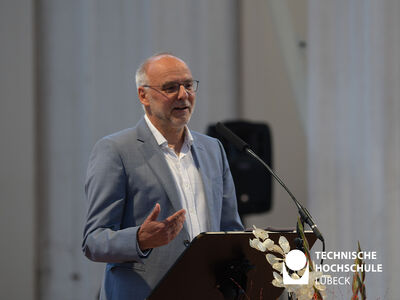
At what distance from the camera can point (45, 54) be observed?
4680 mm

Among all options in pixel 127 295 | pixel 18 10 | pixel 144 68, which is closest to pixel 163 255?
pixel 127 295

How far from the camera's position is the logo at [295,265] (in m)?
1.34

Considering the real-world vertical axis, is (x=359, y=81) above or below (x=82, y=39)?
below

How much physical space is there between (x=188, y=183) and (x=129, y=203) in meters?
0.24

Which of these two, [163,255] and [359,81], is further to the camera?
[359,81]

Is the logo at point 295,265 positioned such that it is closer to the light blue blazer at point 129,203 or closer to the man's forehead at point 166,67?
the light blue blazer at point 129,203

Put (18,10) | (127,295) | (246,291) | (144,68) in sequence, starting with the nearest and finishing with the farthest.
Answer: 1. (246,291)
2. (127,295)
3. (144,68)
4. (18,10)

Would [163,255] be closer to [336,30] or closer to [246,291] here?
[246,291]

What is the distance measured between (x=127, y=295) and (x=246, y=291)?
18.2 inches

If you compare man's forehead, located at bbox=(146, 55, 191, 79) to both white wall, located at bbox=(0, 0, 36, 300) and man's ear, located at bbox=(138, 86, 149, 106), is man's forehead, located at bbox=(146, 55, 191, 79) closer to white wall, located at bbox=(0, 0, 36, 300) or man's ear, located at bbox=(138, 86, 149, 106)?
man's ear, located at bbox=(138, 86, 149, 106)

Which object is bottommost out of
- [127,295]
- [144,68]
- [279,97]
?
[127,295]

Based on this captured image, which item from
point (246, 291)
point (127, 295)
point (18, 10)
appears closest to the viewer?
point (246, 291)

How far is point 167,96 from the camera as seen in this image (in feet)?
7.34

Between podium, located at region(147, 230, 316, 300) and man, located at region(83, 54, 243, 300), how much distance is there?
0.19 metres
